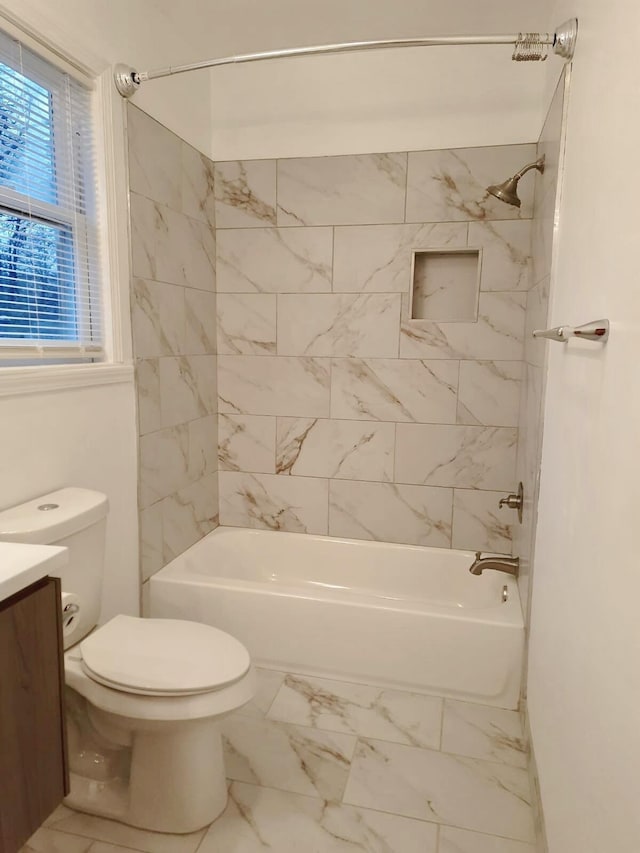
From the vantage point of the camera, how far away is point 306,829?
155cm

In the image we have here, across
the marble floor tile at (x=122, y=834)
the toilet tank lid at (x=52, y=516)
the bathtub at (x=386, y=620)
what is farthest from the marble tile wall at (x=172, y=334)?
the marble floor tile at (x=122, y=834)

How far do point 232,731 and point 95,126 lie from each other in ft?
6.84

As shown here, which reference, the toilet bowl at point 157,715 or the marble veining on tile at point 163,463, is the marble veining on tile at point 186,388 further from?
the toilet bowl at point 157,715

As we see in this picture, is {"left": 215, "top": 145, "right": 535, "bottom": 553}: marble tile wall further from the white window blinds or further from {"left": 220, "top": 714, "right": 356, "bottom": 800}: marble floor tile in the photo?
{"left": 220, "top": 714, "right": 356, "bottom": 800}: marble floor tile

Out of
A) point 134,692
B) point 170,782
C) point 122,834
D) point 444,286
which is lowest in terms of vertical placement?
point 122,834

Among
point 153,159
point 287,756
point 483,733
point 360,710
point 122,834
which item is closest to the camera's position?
point 122,834

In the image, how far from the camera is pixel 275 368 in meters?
2.79

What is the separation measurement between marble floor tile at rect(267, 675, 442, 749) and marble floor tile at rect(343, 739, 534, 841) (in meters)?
0.07

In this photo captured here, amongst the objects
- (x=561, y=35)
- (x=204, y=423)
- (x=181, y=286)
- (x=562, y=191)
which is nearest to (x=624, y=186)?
(x=562, y=191)

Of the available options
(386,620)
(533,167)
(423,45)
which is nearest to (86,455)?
(386,620)

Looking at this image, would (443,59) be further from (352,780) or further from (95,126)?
(352,780)

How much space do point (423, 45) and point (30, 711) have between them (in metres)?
2.03

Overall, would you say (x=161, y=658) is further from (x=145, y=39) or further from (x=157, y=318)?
(x=145, y=39)

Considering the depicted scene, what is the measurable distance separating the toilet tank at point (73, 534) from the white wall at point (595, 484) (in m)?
1.22
